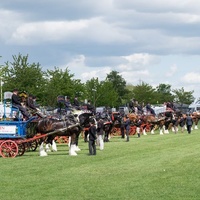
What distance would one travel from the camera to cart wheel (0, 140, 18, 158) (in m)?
23.8

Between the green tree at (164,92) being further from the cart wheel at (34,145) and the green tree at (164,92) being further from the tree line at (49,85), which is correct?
the cart wheel at (34,145)

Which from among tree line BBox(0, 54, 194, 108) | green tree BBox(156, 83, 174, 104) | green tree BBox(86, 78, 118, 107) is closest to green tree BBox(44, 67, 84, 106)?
tree line BBox(0, 54, 194, 108)

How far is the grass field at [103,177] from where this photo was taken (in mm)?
13307

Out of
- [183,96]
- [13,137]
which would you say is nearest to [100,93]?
[183,96]

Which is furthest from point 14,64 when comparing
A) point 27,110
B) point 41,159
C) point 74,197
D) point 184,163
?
point 74,197

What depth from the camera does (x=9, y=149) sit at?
78.2ft

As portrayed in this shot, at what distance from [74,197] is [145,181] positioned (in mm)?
2928

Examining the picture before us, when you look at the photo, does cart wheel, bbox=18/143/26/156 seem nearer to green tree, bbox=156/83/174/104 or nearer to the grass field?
the grass field

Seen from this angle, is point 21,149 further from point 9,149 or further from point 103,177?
point 103,177

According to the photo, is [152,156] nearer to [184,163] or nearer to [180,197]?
[184,163]

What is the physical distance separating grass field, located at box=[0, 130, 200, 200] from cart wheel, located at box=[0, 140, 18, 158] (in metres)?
0.99

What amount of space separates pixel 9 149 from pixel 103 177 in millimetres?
8720

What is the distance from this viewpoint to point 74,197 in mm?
12977

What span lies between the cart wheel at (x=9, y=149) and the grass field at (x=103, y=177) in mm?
994
